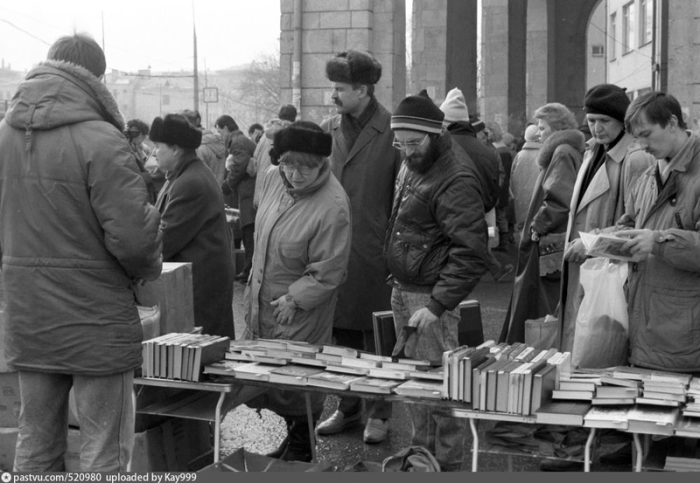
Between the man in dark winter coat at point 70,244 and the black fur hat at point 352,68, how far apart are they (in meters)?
2.18

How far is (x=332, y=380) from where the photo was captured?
4520 millimetres

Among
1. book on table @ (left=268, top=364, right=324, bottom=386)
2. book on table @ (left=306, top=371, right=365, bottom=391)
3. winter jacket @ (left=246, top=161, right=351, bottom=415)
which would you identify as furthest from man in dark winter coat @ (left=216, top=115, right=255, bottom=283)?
book on table @ (left=306, top=371, right=365, bottom=391)

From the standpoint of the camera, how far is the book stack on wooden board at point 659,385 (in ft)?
13.5

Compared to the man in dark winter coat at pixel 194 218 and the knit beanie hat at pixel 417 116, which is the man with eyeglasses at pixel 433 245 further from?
the man in dark winter coat at pixel 194 218

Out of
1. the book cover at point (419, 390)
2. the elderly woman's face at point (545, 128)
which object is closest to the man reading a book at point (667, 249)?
the book cover at point (419, 390)

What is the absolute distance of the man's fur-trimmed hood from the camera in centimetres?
404

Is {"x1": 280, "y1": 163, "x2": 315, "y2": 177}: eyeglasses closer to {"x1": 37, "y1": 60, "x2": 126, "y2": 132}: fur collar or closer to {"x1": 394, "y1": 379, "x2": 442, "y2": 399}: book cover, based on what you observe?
{"x1": 37, "y1": 60, "x2": 126, "y2": 132}: fur collar

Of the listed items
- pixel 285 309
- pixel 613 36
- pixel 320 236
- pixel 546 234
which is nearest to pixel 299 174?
pixel 320 236

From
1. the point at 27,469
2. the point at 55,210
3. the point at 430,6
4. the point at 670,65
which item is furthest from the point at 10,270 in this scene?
the point at 430,6

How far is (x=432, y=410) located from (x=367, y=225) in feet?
4.88

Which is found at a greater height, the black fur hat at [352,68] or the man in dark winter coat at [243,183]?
the black fur hat at [352,68]

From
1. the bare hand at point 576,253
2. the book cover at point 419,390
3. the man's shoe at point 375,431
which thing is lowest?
the man's shoe at point 375,431

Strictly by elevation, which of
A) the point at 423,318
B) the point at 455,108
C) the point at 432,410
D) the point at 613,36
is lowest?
the point at 432,410

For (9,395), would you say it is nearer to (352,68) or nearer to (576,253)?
(352,68)
